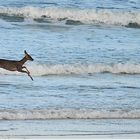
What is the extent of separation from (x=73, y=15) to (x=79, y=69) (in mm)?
5118

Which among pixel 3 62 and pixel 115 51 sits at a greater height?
pixel 3 62

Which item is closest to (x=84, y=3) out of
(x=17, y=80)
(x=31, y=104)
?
(x=17, y=80)

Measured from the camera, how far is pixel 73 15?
2050 centimetres

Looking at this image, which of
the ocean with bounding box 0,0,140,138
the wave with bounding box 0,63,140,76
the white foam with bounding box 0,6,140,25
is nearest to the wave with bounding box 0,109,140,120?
the ocean with bounding box 0,0,140,138

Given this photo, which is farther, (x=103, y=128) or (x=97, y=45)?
(x=97, y=45)

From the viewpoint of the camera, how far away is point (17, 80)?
47.1ft

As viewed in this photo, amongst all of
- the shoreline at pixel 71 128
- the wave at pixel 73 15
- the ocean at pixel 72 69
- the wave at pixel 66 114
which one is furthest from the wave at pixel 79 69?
the wave at pixel 73 15

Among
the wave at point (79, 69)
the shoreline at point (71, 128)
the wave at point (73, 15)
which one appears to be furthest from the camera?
the wave at point (73, 15)

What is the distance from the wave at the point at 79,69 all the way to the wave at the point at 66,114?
3226mm

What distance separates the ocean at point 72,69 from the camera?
11.5 meters

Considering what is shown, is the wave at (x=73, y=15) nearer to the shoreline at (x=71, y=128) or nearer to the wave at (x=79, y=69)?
the wave at (x=79, y=69)

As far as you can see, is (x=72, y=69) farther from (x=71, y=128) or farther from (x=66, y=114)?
(x=71, y=128)

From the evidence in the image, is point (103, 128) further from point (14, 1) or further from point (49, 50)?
point (14, 1)

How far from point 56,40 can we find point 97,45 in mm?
878
